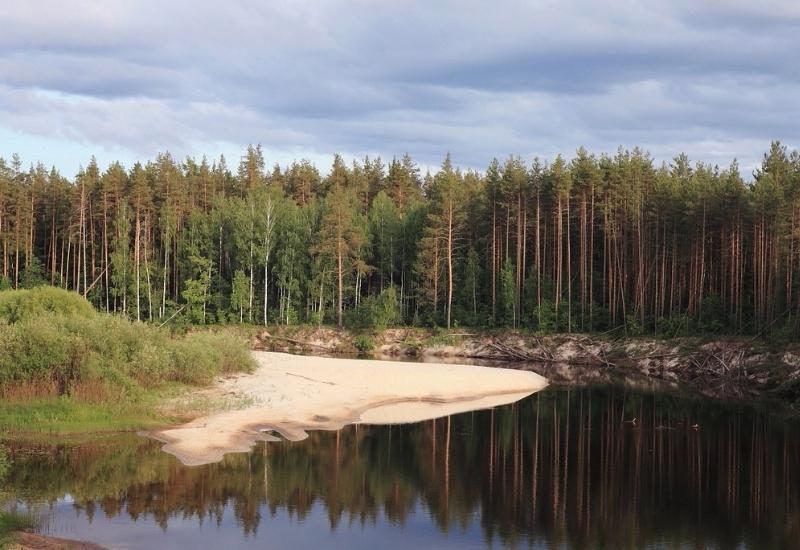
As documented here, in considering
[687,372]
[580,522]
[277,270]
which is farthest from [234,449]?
[277,270]

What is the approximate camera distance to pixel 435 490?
91.0ft

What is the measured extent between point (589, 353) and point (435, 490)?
42.4 meters

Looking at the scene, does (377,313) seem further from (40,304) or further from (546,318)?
(40,304)

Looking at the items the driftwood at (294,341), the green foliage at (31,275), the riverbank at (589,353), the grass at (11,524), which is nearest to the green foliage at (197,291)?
the riverbank at (589,353)

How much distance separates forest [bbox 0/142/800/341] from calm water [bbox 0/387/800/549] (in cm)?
2807

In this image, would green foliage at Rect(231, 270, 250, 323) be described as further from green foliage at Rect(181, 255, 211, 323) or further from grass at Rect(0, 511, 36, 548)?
grass at Rect(0, 511, 36, 548)

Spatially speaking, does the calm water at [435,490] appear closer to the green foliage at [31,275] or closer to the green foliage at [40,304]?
the green foliage at [40,304]

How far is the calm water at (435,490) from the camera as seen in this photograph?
2233cm

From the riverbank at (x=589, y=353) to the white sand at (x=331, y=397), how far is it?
8.92 metres

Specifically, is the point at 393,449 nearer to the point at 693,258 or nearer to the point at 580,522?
the point at 580,522

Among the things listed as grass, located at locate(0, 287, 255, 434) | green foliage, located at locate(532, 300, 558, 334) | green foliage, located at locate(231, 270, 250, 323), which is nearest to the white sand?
grass, located at locate(0, 287, 255, 434)

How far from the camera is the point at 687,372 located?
59438mm

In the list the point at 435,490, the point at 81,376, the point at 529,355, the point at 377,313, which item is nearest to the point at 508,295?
the point at 529,355

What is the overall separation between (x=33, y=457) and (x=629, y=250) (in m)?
57.1
